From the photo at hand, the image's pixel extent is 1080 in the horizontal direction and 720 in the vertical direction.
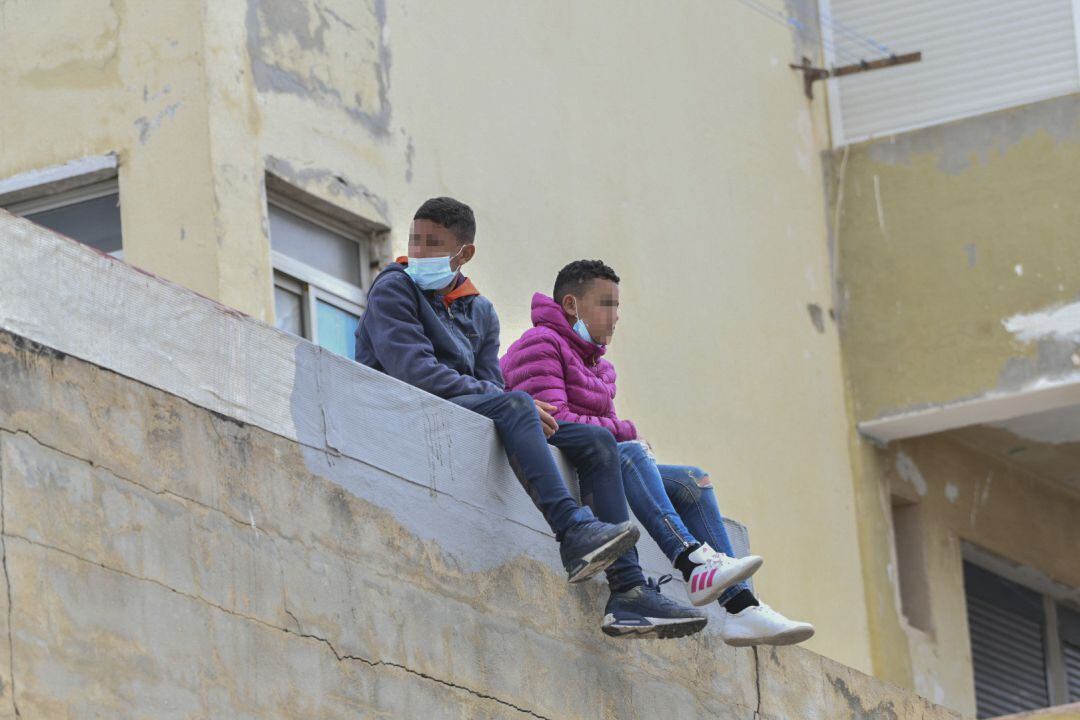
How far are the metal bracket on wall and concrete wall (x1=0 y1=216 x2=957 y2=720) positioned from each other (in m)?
8.61

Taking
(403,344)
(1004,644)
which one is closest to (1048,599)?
(1004,644)

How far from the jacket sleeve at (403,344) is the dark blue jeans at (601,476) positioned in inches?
14.8

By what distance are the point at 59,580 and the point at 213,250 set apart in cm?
497

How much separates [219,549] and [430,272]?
164 centimetres

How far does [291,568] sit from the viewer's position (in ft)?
21.4

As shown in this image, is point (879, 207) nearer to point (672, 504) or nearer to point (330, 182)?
point (330, 182)

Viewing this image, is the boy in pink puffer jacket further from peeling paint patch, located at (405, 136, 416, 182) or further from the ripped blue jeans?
peeling paint patch, located at (405, 136, 416, 182)

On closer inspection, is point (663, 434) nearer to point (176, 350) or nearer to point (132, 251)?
point (132, 251)

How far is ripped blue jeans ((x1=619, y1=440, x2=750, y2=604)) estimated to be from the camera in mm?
7738

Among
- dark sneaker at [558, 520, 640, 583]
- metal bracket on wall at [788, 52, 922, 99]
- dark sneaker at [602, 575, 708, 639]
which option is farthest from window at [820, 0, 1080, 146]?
dark sneaker at [558, 520, 640, 583]

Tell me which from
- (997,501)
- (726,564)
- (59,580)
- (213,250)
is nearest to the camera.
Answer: (59,580)

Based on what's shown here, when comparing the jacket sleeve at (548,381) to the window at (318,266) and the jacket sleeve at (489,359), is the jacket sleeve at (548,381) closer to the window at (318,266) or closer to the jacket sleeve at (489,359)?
the jacket sleeve at (489,359)

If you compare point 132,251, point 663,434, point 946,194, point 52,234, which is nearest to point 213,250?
point 132,251

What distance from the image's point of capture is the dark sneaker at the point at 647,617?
285 inches
